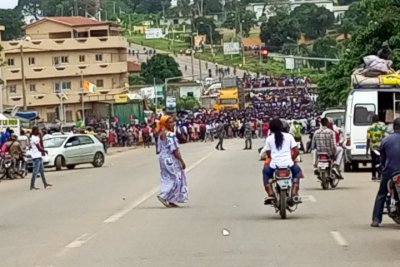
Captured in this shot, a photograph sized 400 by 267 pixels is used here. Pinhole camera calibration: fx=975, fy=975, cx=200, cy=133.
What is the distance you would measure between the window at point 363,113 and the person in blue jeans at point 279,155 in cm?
1391

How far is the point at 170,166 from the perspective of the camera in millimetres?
19766

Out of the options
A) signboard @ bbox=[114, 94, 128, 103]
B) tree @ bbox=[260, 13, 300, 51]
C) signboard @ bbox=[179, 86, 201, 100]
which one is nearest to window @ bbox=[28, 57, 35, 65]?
signboard @ bbox=[114, 94, 128, 103]

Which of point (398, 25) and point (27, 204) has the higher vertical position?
point (398, 25)

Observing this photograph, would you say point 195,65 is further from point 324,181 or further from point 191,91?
point 324,181

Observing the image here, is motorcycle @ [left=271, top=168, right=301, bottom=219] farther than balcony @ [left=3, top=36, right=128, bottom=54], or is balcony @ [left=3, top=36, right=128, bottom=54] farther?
balcony @ [left=3, top=36, right=128, bottom=54]

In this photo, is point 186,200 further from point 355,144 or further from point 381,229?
point 355,144

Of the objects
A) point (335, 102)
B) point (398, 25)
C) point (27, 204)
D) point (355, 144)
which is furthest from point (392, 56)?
point (27, 204)

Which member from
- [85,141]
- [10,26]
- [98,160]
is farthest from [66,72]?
[85,141]

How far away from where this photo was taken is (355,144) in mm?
30562

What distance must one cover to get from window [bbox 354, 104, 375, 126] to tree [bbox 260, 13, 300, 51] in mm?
135312

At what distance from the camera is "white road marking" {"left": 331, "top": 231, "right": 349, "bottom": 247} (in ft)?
43.6

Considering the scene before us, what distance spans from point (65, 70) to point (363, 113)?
70172mm

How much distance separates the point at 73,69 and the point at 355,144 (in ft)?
231

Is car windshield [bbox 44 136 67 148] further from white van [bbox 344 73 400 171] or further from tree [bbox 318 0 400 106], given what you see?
tree [bbox 318 0 400 106]
